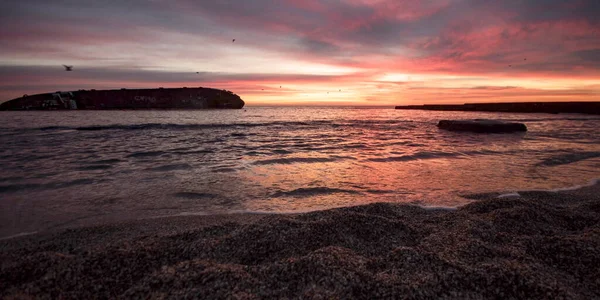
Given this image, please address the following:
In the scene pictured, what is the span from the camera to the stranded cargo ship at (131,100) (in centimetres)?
8019

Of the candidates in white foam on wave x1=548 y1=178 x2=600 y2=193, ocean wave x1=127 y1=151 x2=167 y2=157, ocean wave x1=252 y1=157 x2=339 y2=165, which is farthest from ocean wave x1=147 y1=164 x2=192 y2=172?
white foam on wave x1=548 y1=178 x2=600 y2=193

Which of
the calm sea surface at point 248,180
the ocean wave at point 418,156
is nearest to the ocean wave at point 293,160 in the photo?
the calm sea surface at point 248,180

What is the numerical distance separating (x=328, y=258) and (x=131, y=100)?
9952 centimetres

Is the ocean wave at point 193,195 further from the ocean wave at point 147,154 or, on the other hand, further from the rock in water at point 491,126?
the rock in water at point 491,126

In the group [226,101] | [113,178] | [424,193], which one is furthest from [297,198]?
[226,101]

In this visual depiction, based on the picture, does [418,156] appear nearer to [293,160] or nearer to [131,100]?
[293,160]

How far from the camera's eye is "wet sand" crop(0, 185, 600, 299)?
6.43 ft

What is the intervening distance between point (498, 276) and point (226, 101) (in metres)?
96.0

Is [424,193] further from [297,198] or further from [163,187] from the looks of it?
[163,187]

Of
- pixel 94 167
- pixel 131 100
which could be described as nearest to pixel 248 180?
pixel 94 167

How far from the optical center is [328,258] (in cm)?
232

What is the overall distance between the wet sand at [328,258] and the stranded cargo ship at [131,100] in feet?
304

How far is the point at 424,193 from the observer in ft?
16.4

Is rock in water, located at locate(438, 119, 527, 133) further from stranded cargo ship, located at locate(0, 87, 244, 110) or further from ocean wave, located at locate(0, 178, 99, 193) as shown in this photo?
stranded cargo ship, located at locate(0, 87, 244, 110)
